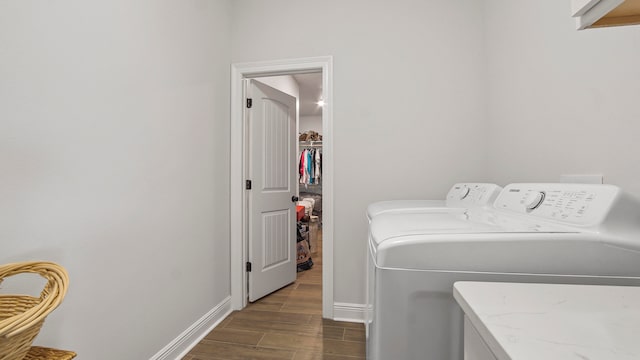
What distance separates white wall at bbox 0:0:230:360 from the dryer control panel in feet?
5.70

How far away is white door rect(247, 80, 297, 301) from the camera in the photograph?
2.38 m

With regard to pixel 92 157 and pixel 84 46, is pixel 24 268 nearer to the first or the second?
pixel 92 157

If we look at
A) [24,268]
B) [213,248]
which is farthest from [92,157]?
[213,248]

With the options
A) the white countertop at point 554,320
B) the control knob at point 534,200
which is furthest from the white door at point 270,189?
the white countertop at point 554,320

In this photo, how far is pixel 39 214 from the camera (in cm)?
97

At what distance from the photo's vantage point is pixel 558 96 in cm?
123

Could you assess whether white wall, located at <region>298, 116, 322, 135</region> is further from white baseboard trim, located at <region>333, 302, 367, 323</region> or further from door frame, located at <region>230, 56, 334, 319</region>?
white baseboard trim, located at <region>333, 302, 367, 323</region>

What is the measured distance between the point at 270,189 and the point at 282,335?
1226mm

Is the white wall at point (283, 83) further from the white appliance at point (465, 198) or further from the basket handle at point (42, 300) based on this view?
the basket handle at point (42, 300)

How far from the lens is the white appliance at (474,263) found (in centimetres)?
67

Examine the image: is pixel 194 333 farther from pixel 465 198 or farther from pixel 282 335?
pixel 465 198

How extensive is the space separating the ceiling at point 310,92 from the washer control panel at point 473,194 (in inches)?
95.0

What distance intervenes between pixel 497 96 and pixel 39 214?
247 cm

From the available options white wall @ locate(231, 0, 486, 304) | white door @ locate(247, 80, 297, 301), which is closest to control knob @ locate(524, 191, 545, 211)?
white wall @ locate(231, 0, 486, 304)
